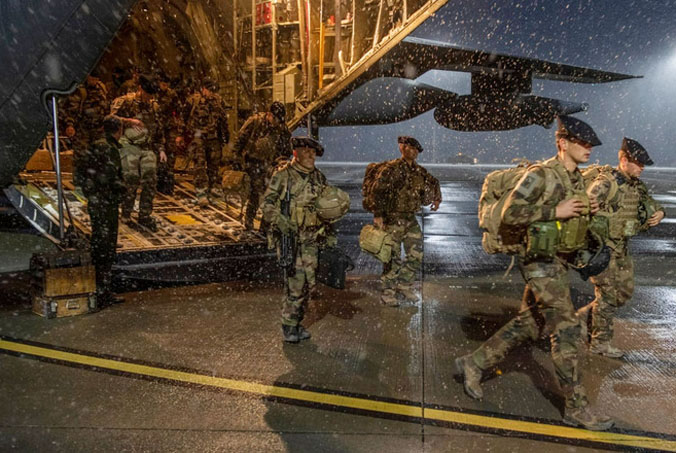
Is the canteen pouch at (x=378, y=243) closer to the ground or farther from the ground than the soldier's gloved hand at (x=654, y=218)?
closer to the ground

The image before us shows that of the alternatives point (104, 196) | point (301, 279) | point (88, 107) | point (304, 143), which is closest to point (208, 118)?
point (88, 107)

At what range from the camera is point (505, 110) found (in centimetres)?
1451

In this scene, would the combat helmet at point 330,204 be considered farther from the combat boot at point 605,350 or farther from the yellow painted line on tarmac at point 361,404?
the combat boot at point 605,350

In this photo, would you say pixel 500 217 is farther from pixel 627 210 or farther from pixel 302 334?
pixel 302 334

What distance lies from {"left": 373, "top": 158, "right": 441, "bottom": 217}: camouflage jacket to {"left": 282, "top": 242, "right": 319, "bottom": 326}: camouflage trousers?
4.39 feet

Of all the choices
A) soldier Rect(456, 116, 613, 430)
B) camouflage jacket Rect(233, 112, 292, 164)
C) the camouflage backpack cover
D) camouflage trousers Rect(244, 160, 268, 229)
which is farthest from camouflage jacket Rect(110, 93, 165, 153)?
soldier Rect(456, 116, 613, 430)

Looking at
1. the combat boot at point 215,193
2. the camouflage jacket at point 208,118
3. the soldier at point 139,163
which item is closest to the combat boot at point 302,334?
the soldier at point 139,163

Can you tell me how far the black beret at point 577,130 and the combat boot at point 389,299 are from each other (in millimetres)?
2950

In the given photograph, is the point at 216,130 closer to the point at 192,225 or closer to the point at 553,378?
the point at 192,225

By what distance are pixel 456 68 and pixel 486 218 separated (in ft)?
41.7

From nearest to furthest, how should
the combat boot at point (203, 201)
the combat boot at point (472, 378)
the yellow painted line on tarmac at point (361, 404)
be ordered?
the yellow painted line on tarmac at point (361, 404) < the combat boot at point (472, 378) < the combat boot at point (203, 201)

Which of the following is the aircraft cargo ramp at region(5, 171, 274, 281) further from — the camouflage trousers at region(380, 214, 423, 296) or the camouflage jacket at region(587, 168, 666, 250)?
the camouflage jacket at region(587, 168, 666, 250)

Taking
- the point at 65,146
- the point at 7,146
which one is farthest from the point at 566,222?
the point at 65,146

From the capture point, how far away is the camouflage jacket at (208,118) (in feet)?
30.8
